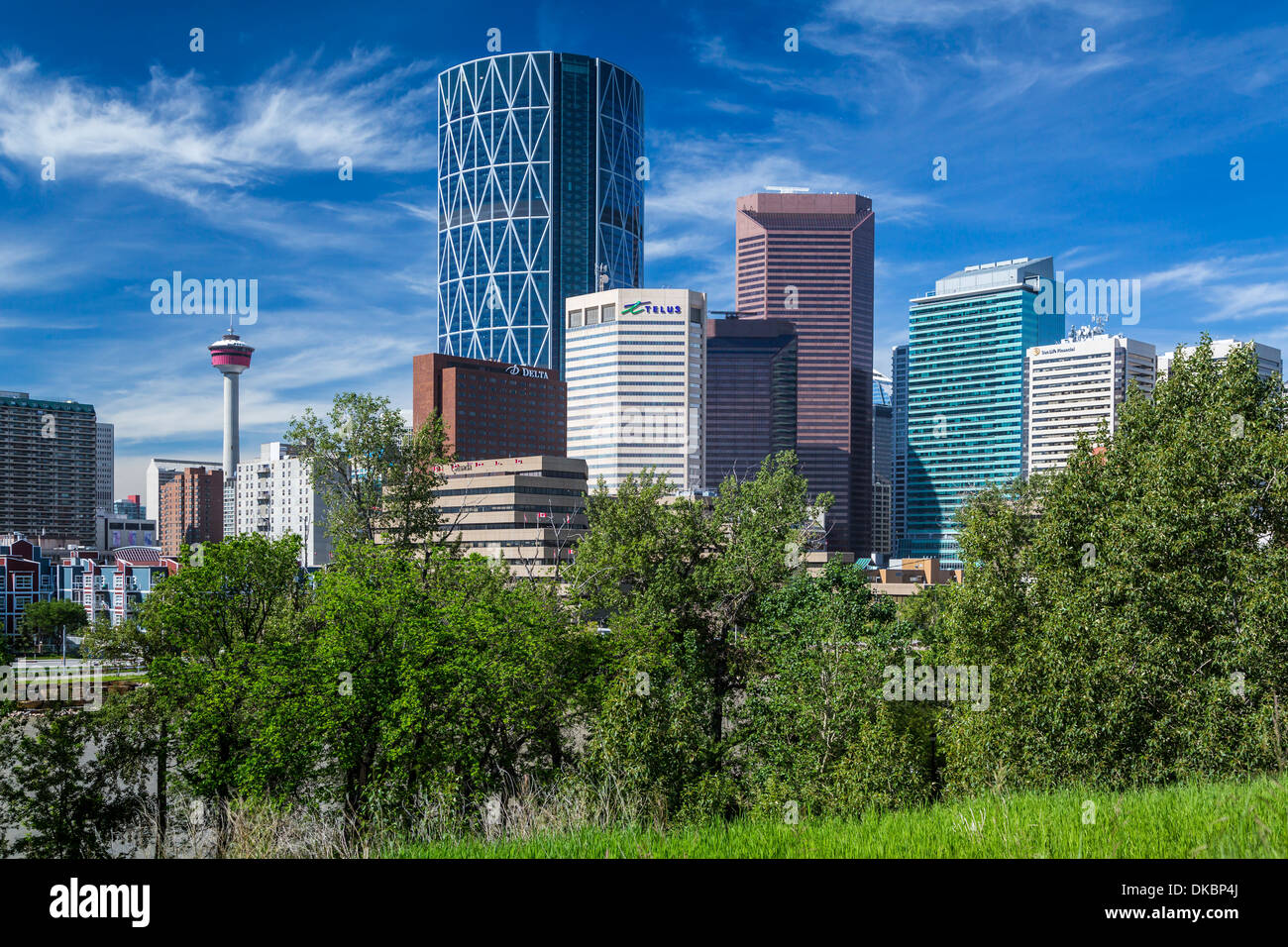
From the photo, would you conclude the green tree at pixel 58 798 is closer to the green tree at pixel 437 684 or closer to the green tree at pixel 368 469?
the green tree at pixel 437 684

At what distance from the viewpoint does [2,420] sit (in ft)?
648

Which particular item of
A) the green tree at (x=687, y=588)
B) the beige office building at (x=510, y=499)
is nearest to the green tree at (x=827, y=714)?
the green tree at (x=687, y=588)

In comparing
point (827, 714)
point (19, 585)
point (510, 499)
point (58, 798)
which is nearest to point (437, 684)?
point (58, 798)

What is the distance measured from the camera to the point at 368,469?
4022 centimetres

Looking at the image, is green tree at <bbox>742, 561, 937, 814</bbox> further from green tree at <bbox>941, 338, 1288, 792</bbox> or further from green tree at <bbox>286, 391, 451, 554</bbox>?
green tree at <bbox>286, 391, 451, 554</bbox>
